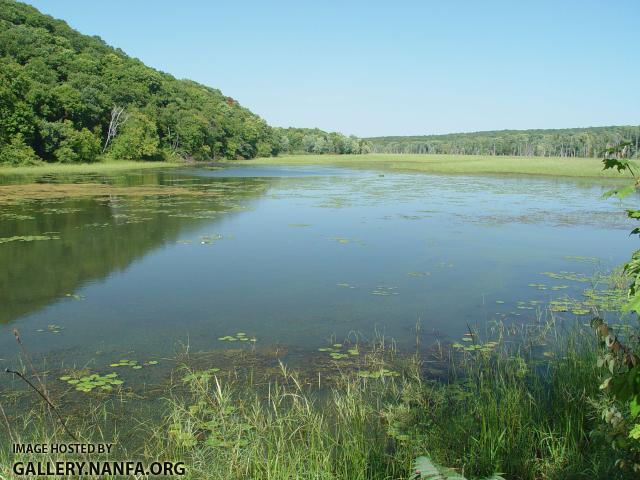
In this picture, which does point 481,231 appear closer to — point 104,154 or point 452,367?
point 452,367

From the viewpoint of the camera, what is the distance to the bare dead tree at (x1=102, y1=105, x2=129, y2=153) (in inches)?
2168

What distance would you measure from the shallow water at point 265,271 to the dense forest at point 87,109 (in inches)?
1229

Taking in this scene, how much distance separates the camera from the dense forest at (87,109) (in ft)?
143

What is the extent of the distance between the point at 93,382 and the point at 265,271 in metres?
4.59

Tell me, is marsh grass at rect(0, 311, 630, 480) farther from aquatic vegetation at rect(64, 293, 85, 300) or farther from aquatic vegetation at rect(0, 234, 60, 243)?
aquatic vegetation at rect(0, 234, 60, 243)

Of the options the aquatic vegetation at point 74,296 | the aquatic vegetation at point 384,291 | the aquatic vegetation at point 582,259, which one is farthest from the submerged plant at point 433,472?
the aquatic vegetation at point 582,259

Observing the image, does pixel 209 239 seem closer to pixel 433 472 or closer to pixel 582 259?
pixel 582 259

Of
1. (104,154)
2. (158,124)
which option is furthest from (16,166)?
(158,124)

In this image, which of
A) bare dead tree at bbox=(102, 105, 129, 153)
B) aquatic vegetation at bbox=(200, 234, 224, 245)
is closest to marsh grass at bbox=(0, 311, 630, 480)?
aquatic vegetation at bbox=(200, 234, 224, 245)

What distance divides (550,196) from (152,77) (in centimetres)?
6459

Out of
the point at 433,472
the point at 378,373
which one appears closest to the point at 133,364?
the point at 378,373

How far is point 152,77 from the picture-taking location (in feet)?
244

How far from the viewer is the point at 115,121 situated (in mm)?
56281

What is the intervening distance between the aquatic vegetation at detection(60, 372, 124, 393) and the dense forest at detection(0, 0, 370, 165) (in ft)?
134
